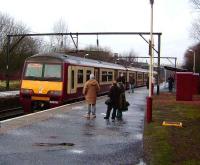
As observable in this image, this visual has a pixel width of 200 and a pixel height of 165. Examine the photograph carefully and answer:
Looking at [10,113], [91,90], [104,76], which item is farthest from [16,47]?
[91,90]

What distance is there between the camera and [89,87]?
1850cm

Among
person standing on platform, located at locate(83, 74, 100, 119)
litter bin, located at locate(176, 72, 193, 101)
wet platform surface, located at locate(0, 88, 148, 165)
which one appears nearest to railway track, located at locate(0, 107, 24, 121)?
wet platform surface, located at locate(0, 88, 148, 165)

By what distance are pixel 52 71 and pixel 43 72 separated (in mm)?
495

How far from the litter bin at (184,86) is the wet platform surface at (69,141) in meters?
15.0

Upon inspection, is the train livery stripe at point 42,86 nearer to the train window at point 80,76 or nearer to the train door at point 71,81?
the train door at point 71,81

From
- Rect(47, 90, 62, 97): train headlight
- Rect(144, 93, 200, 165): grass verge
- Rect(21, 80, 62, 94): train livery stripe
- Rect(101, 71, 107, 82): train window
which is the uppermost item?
Rect(101, 71, 107, 82): train window

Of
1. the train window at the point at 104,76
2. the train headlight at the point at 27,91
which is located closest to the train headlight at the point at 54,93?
the train headlight at the point at 27,91

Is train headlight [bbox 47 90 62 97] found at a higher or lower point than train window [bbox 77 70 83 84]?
lower

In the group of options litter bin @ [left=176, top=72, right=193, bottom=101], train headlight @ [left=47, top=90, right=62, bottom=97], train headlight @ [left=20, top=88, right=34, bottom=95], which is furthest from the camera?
litter bin @ [left=176, top=72, right=193, bottom=101]

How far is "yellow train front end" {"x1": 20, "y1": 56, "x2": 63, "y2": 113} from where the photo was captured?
2527 cm

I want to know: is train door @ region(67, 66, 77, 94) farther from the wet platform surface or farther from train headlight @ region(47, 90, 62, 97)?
the wet platform surface

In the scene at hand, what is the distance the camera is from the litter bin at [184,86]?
3325 cm

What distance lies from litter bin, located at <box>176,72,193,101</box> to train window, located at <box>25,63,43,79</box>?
35.9 feet

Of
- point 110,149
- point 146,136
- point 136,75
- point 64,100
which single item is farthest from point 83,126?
point 136,75
